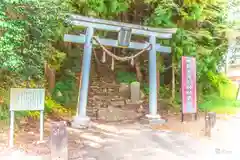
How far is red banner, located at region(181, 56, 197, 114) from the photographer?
30.9ft

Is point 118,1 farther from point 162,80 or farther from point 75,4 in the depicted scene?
point 162,80

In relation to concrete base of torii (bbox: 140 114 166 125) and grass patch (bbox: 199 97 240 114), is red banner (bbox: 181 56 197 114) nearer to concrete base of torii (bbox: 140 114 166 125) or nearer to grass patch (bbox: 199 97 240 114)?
concrete base of torii (bbox: 140 114 166 125)

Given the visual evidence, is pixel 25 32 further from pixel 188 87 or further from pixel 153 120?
pixel 188 87

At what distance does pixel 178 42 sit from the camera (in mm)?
10805

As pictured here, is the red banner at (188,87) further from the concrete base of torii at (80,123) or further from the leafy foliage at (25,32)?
the leafy foliage at (25,32)

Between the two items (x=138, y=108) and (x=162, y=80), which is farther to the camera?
(x=162, y=80)

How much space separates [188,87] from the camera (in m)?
9.57

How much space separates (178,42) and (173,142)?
4717 millimetres

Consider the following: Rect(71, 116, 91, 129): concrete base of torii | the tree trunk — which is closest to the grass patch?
the tree trunk

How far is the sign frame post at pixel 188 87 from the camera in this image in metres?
9.39

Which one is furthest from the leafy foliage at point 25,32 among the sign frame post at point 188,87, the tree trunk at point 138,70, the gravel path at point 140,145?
the tree trunk at point 138,70

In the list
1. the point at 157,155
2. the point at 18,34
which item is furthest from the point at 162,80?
the point at 18,34

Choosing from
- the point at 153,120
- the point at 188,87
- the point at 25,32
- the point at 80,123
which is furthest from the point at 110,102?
the point at 25,32

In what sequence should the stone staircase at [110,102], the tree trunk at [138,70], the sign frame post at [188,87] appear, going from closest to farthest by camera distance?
the sign frame post at [188,87]
the stone staircase at [110,102]
the tree trunk at [138,70]
